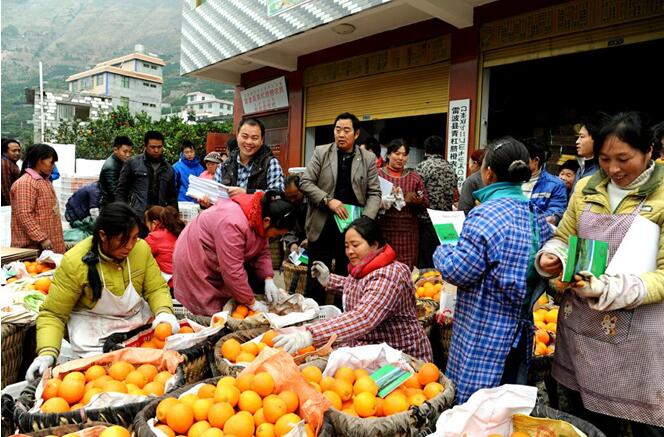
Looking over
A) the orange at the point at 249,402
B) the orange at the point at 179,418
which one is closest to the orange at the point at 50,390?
the orange at the point at 179,418

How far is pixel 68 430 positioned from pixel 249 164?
9.28 ft

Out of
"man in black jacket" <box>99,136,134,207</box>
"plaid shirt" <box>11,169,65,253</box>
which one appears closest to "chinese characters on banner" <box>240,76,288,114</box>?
"man in black jacket" <box>99,136,134,207</box>

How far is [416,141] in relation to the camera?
34.9 ft

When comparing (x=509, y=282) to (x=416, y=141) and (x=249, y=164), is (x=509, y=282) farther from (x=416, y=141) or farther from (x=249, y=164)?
(x=416, y=141)

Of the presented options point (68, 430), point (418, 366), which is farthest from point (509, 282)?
point (68, 430)

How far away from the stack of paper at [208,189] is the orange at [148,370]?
1773mm

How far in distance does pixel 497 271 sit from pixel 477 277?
0.09 m

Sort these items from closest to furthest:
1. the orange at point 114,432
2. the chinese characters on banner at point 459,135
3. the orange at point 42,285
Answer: the orange at point 114,432, the orange at point 42,285, the chinese characters on banner at point 459,135

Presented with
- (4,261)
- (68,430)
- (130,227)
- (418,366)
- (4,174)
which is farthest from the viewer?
(4,174)

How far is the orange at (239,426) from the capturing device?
6.05 ft

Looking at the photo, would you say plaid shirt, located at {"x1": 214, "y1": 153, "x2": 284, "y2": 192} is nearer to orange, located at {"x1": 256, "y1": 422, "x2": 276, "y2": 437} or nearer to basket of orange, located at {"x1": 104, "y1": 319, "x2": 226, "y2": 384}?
basket of orange, located at {"x1": 104, "y1": 319, "x2": 226, "y2": 384}

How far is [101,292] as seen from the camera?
275cm

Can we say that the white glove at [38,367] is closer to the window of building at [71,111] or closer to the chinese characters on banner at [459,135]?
the chinese characters on banner at [459,135]

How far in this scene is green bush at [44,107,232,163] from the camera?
2080 cm
